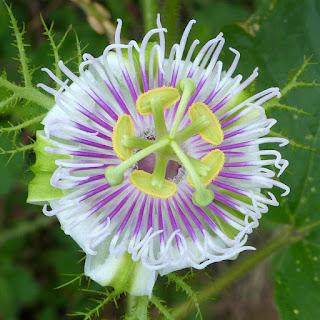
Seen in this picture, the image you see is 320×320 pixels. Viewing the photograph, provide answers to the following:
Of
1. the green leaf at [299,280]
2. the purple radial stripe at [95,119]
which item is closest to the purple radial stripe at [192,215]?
the purple radial stripe at [95,119]

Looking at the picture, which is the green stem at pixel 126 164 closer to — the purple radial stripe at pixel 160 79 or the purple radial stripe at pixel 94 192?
the purple radial stripe at pixel 94 192

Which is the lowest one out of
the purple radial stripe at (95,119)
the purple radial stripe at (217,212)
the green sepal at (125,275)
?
the green sepal at (125,275)

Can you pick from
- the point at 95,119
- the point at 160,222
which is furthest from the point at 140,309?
the point at 95,119

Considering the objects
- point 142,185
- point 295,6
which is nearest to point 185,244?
point 142,185

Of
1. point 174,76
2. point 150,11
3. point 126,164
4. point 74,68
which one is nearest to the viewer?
point 126,164

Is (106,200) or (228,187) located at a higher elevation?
(228,187)

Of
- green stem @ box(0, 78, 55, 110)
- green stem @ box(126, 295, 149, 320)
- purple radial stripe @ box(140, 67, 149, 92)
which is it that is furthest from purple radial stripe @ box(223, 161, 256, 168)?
green stem @ box(0, 78, 55, 110)

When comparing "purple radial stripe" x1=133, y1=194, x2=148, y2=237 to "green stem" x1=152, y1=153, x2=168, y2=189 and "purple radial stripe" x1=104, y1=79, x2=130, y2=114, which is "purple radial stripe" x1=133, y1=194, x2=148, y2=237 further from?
"purple radial stripe" x1=104, y1=79, x2=130, y2=114

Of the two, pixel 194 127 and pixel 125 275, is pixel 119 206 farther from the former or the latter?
pixel 194 127
